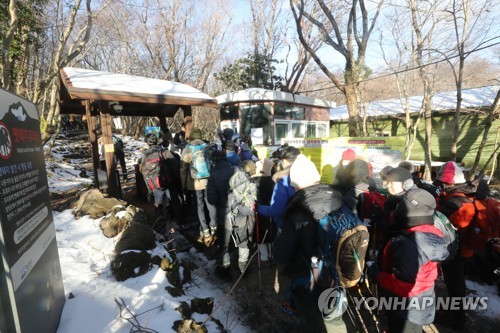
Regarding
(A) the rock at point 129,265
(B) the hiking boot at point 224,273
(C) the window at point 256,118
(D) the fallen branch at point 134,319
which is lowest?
(B) the hiking boot at point 224,273

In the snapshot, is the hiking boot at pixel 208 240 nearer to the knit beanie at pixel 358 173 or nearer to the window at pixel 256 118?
the knit beanie at pixel 358 173

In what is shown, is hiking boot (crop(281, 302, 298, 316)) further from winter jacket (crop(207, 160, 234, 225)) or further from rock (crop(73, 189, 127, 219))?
rock (crop(73, 189, 127, 219))

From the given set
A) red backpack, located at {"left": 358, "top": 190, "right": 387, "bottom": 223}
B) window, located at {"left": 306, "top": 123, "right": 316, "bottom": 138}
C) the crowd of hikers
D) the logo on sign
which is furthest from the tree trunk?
the logo on sign

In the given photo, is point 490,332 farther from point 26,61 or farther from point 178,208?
point 26,61

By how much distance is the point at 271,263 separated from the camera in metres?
4.34

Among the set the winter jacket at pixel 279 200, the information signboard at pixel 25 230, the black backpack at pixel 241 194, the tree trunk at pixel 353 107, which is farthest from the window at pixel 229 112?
the information signboard at pixel 25 230

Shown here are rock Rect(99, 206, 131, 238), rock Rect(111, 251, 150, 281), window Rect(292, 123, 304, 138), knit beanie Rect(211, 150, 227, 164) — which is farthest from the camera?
window Rect(292, 123, 304, 138)

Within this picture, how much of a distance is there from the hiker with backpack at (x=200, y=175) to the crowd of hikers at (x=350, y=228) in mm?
21

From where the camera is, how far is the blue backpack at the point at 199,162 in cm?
475

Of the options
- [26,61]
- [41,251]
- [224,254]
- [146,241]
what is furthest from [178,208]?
[26,61]

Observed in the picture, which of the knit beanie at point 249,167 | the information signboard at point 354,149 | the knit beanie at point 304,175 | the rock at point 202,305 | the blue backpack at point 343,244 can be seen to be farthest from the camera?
the information signboard at point 354,149

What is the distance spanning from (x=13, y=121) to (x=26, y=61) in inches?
382

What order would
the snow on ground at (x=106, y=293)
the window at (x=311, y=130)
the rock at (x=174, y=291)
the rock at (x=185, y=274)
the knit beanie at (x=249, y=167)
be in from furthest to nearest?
the window at (x=311, y=130), the knit beanie at (x=249, y=167), the rock at (x=185, y=274), the rock at (x=174, y=291), the snow on ground at (x=106, y=293)

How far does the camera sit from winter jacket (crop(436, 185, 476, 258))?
2.83 metres
